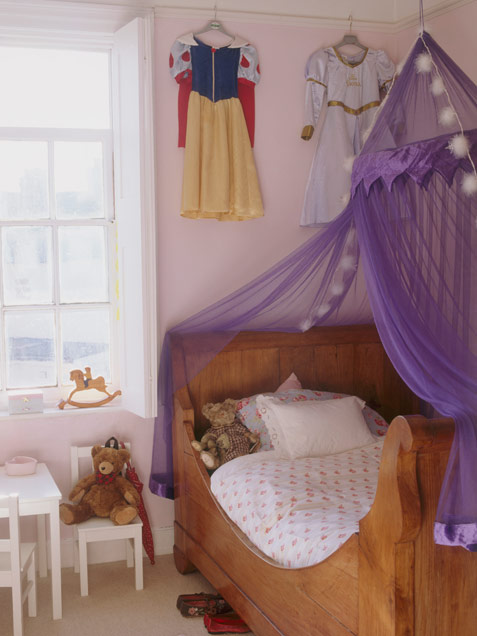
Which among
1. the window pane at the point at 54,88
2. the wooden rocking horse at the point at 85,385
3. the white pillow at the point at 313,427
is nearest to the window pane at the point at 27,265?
the wooden rocking horse at the point at 85,385

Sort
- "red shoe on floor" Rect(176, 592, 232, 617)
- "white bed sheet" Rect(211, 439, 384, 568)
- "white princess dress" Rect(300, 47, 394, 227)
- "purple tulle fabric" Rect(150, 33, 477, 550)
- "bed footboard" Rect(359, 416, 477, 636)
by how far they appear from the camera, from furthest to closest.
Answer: "white princess dress" Rect(300, 47, 394, 227)
"red shoe on floor" Rect(176, 592, 232, 617)
"white bed sheet" Rect(211, 439, 384, 568)
"purple tulle fabric" Rect(150, 33, 477, 550)
"bed footboard" Rect(359, 416, 477, 636)

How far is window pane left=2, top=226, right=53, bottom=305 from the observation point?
351 centimetres

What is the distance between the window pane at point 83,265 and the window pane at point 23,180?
180 mm

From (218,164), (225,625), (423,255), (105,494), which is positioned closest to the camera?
(423,255)

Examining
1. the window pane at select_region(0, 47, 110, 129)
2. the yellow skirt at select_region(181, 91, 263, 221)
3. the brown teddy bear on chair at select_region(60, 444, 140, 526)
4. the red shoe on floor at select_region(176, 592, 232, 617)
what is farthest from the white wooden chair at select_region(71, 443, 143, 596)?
the window pane at select_region(0, 47, 110, 129)

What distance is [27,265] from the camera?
A: 3.54 metres

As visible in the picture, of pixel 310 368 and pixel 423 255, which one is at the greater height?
pixel 423 255

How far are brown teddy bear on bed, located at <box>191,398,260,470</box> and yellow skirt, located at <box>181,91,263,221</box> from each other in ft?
3.16

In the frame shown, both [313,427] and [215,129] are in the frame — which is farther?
[215,129]

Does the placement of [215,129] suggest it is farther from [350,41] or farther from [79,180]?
[350,41]

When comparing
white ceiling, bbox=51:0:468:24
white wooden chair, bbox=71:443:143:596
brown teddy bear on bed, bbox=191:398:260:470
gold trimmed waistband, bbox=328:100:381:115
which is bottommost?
white wooden chair, bbox=71:443:143:596

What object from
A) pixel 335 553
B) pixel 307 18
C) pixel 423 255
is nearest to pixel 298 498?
pixel 335 553

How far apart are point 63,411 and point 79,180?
115cm

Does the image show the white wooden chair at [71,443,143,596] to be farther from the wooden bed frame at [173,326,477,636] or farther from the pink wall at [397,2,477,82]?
the pink wall at [397,2,477,82]
